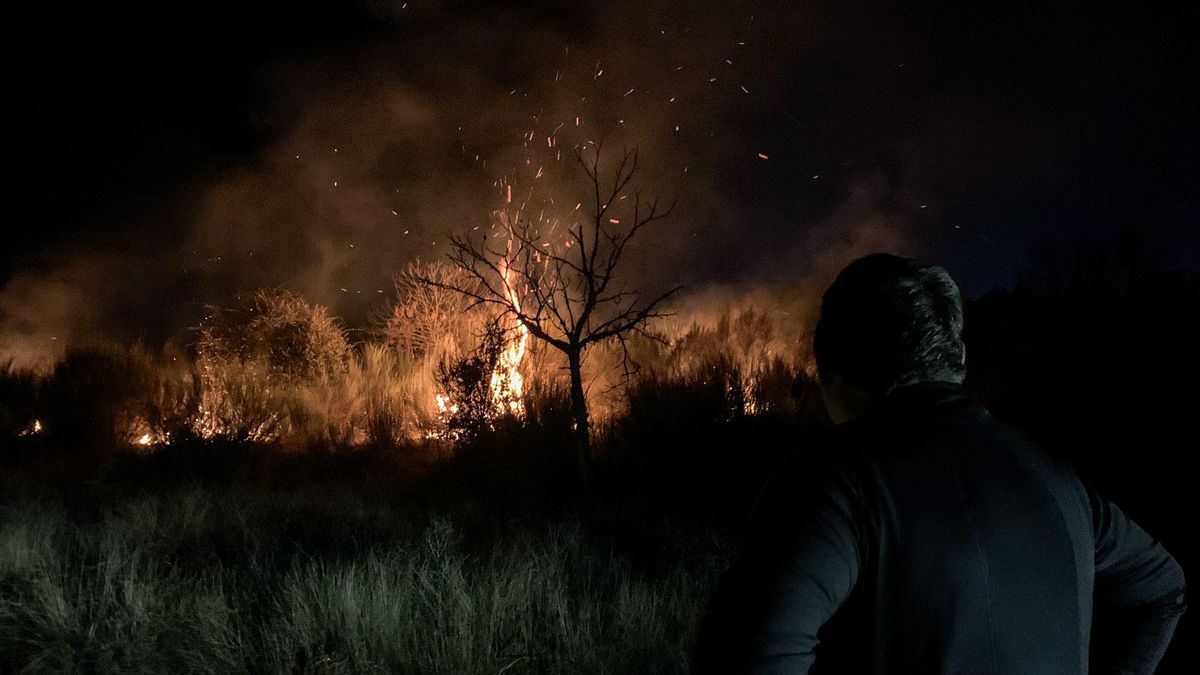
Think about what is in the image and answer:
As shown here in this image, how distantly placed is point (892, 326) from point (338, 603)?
3705 millimetres

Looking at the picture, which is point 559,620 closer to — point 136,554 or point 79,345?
point 136,554

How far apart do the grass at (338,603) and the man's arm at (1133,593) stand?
2.42 m

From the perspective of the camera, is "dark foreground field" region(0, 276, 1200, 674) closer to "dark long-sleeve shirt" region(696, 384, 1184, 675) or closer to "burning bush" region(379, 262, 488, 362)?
"dark long-sleeve shirt" region(696, 384, 1184, 675)

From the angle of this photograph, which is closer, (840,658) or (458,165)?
(840,658)

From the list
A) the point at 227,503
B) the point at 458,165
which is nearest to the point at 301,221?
the point at 458,165

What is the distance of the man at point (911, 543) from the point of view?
1.21 metres

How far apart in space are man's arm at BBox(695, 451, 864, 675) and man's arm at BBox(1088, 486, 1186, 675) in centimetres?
63

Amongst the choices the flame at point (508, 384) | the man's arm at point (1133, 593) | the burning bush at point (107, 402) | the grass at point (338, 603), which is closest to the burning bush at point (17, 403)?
the burning bush at point (107, 402)

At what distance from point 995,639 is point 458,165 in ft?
81.1

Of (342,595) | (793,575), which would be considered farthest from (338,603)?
(793,575)

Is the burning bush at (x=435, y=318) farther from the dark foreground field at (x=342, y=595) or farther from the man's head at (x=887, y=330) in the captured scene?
the man's head at (x=887, y=330)

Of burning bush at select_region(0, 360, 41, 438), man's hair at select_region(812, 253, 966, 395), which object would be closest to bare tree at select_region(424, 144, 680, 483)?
man's hair at select_region(812, 253, 966, 395)

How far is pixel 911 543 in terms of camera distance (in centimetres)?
123

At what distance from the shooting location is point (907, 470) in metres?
1.23
